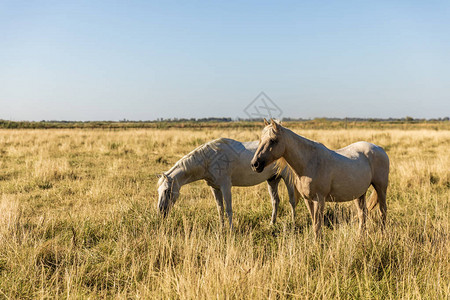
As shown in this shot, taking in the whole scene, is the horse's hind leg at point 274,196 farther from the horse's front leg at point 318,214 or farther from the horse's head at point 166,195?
the horse's head at point 166,195

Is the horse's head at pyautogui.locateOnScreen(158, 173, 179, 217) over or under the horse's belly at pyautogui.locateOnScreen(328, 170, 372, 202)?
under

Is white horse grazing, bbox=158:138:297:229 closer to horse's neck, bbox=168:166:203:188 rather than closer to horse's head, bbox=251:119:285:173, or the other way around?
horse's neck, bbox=168:166:203:188

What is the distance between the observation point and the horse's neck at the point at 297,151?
3566 millimetres

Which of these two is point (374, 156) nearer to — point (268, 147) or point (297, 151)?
point (297, 151)

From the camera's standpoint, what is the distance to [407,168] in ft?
30.1

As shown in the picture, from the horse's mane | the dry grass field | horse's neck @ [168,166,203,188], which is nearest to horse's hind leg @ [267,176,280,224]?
the dry grass field

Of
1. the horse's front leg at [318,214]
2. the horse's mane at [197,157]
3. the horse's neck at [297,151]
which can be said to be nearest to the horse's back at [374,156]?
the horse's neck at [297,151]

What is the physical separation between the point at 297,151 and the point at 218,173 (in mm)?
2021

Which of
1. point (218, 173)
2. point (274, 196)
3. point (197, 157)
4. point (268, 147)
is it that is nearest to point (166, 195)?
point (197, 157)

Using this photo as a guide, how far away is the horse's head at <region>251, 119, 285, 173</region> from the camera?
3.41 metres

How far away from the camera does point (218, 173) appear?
209 inches

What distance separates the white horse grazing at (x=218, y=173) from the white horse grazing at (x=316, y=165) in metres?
1.09

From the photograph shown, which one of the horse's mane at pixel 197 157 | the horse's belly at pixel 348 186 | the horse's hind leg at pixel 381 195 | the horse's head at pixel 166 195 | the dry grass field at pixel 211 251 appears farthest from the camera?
the horse's mane at pixel 197 157

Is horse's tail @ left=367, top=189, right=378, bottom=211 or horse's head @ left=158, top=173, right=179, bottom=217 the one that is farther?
horse's head @ left=158, top=173, right=179, bottom=217
